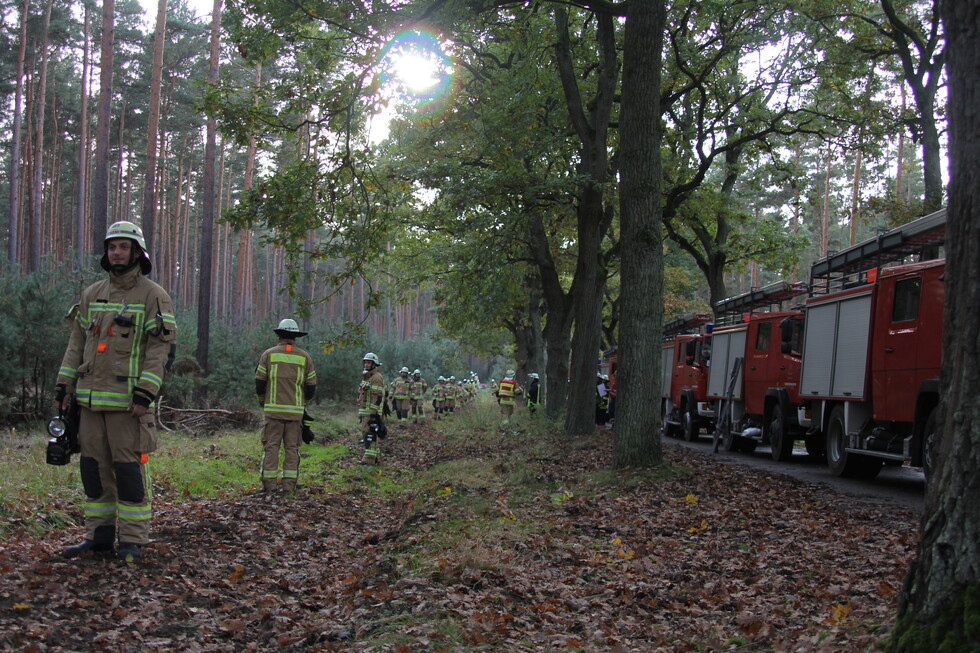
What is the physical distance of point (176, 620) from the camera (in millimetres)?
5098

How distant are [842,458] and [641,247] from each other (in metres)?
4.85

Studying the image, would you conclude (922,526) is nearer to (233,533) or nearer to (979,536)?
(979,536)

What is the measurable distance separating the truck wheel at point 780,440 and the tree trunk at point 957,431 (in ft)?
42.5

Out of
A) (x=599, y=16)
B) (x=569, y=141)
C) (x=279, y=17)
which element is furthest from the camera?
(x=569, y=141)

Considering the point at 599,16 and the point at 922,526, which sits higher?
the point at 599,16

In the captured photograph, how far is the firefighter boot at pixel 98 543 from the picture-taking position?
6043mm

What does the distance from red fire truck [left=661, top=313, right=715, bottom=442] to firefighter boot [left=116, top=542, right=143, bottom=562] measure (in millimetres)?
15481

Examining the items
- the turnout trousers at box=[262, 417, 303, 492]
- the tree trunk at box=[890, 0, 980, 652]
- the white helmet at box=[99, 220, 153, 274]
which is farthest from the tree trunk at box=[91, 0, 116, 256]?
the tree trunk at box=[890, 0, 980, 652]

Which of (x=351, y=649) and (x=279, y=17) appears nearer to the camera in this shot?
(x=351, y=649)

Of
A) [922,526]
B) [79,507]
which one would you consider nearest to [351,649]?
[922,526]

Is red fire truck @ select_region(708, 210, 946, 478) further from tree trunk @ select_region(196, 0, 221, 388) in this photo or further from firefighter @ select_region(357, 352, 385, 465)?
tree trunk @ select_region(196, 0, 221, 388)

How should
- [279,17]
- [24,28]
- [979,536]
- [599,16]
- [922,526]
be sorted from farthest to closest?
1. [24,28]
2. [599,16]
3. [279,17]
4. [922,526]
5. [979,536]

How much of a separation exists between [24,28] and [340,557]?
31.7 m

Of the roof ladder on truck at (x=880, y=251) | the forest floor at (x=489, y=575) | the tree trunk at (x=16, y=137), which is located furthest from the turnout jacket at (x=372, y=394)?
the tree trunk at (x=16, y=137)
